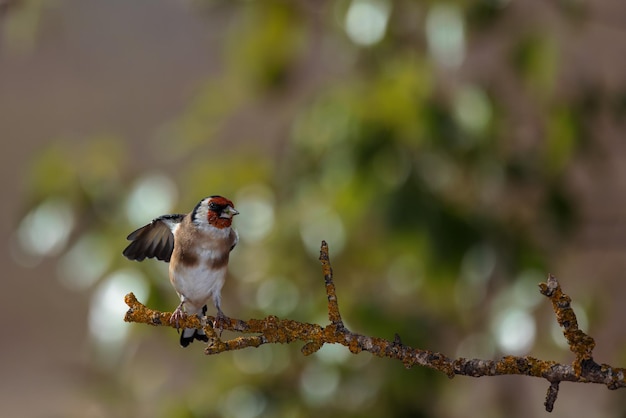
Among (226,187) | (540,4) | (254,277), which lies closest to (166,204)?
(226,187)

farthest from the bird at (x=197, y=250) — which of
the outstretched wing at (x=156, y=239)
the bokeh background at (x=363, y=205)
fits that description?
the bokeh background at (x=363, y=205)

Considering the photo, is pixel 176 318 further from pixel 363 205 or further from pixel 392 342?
pixel 363 205

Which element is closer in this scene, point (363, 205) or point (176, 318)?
point (176, 318)

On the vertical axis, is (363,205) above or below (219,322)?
above

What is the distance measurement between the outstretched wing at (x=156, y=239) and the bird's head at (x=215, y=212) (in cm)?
1

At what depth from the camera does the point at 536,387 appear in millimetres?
3160

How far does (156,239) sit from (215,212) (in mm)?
38

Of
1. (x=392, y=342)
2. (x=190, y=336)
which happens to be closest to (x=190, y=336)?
(x=190, y=336)

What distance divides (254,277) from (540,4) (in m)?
1.51

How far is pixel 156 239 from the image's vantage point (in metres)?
0.44

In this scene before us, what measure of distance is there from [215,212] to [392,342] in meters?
0.11

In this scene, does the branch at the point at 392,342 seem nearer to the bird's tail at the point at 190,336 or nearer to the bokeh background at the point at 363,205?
the bird's tail at the point at 190,336

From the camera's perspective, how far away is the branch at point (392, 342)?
14.1 inches

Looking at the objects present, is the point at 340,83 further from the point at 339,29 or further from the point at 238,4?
the point at 238,4
